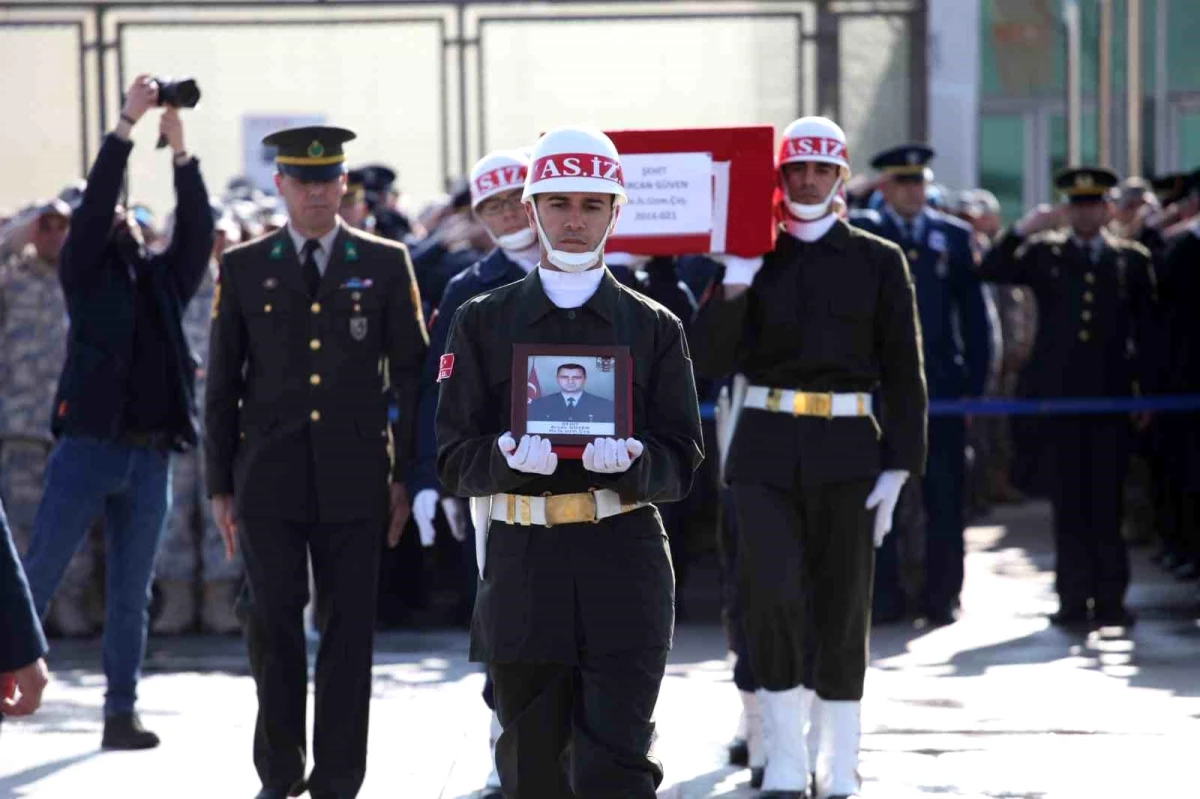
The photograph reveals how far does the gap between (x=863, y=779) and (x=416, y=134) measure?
867 centimetres

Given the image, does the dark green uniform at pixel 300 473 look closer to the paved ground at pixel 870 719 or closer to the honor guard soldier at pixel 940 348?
the paved ground at pixel 870 719

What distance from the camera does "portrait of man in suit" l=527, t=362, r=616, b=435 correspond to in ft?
17.7

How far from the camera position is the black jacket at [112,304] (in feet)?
27.7

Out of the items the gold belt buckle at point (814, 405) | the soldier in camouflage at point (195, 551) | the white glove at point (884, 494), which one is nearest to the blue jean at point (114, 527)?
the soldier in camouflage at point (195, 551)

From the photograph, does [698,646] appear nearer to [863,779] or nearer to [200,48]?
[863,779]

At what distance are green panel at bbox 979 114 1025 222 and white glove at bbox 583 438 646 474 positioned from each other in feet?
53.5

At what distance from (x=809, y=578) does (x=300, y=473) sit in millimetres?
1718

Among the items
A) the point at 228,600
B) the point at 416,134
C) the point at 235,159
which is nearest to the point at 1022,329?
the point at 416,134

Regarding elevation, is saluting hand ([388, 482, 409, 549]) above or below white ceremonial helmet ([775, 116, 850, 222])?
below

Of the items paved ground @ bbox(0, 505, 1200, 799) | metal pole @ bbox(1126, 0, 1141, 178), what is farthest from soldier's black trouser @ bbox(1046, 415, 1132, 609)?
metal pole @ bbox(1126, 0, 1141, 178)

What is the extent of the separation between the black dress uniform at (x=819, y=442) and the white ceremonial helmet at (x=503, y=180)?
69cm

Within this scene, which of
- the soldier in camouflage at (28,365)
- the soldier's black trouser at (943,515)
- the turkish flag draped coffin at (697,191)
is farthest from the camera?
the soldier's black trouser at (943,515)

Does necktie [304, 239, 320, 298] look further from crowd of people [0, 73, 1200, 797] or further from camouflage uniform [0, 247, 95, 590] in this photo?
camouflage uniform [0, 247, 95, 590]

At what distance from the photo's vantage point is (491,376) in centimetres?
566
